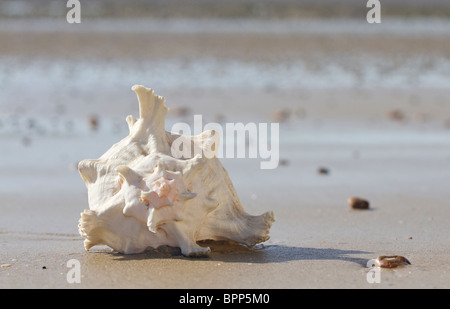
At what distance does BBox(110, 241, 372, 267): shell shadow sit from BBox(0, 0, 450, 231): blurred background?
1.03m

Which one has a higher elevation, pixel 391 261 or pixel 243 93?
pixel 243 93

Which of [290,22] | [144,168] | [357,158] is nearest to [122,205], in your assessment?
[144,168]

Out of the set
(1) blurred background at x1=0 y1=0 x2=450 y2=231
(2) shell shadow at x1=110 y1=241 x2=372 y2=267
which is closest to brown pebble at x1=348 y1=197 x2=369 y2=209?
(1) blurred background at x1=0 y1=0 x2=450 y2=231

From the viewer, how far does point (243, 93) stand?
11.9 meters

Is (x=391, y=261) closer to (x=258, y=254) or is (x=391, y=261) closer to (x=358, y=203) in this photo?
(x=258, y=254)

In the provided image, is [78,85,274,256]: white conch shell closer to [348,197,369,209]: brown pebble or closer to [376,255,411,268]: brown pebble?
[376,255,411,268]: brown pebble

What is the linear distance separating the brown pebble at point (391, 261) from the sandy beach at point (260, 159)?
5cm

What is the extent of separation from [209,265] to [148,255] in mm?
348

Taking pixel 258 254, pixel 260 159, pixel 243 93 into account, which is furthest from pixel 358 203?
pixel 243 93

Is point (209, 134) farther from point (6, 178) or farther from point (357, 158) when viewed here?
point (357, 158)

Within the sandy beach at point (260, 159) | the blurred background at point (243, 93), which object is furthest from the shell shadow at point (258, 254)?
the blurred background at point (243, 93)

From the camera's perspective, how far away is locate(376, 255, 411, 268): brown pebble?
3713mm

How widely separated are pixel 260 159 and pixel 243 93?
16.2 feet

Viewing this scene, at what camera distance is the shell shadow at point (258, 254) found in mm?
3836
